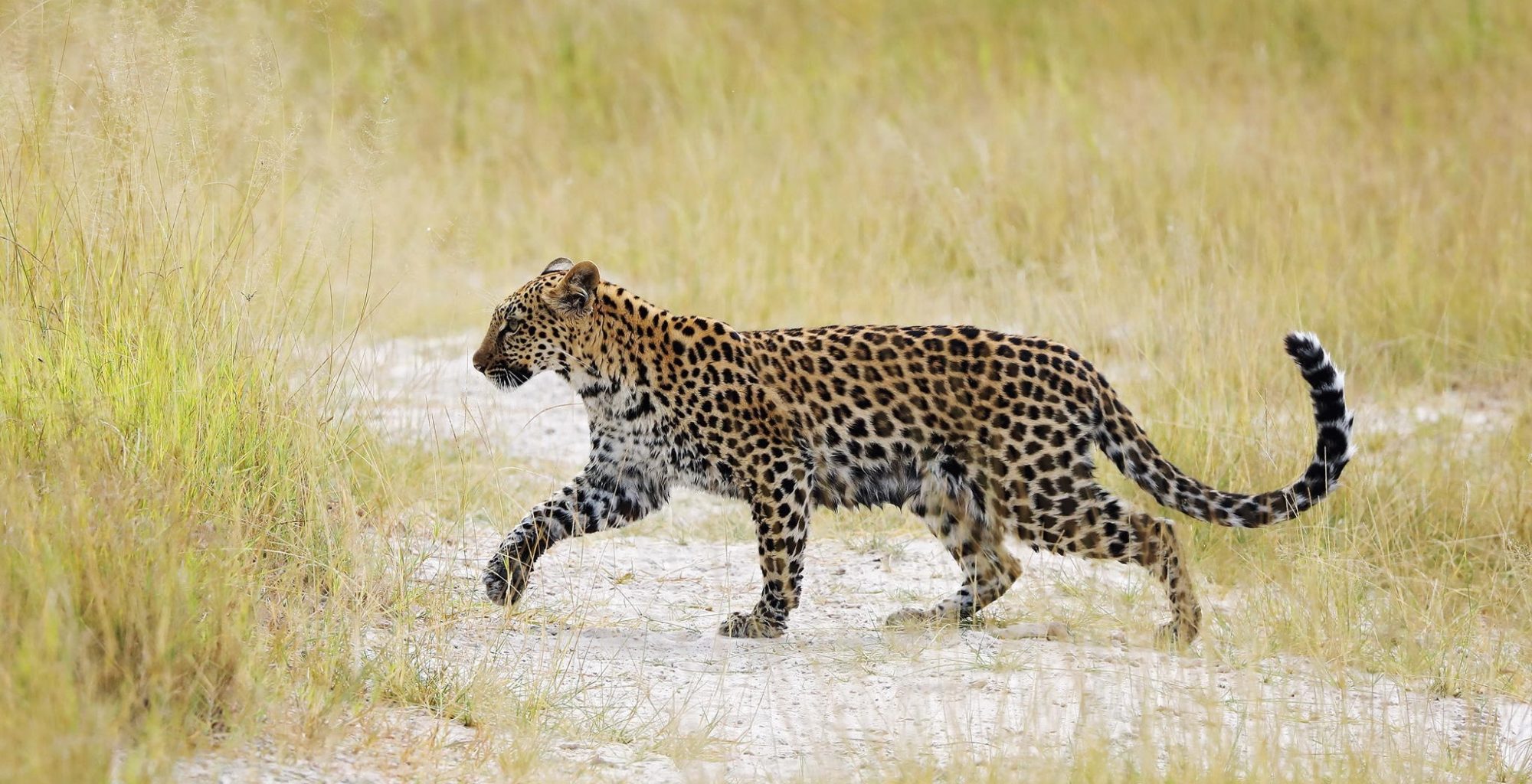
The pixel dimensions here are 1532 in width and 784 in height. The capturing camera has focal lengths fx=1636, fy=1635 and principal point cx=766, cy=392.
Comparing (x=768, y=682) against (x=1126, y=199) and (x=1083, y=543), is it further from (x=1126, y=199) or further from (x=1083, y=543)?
(x=1126, y=199)

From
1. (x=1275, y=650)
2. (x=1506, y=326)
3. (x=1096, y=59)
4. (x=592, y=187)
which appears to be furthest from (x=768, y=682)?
(x=1096, y=59)

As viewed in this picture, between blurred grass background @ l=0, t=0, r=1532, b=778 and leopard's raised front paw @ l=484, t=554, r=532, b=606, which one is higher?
blurred grass background @ l=0, t=0, r=1532, b=778

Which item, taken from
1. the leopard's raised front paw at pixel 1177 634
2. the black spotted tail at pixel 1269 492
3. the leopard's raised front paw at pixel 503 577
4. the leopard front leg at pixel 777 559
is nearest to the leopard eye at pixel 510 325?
the leopard's raised front paw at pixel 503 577

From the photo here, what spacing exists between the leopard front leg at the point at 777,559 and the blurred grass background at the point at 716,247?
1.32 m

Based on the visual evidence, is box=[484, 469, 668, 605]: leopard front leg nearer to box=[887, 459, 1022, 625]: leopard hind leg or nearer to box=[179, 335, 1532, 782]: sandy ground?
box=[179, 335, 1532, 782]: sandy ground

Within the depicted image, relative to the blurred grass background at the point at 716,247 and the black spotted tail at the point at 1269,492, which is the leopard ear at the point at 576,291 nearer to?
the blurred grass background at the point at 716,247

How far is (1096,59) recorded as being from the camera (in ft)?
43.4

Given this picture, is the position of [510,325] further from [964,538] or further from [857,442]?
[964,538]

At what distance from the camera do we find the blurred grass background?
430 centimetres

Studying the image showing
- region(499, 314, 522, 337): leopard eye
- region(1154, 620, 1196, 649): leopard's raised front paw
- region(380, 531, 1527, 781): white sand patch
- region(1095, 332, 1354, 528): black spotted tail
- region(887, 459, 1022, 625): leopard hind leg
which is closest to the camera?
region(380, 531, 1527, 781): white sand patch

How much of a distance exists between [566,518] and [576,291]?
0.79 m

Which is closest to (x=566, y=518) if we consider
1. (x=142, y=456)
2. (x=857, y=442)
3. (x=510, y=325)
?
(x=510, y=325)

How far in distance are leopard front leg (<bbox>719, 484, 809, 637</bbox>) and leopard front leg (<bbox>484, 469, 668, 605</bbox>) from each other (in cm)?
44

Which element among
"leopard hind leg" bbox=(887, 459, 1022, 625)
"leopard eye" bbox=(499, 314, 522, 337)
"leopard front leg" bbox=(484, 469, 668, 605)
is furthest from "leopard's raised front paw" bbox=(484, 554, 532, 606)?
"leopard hind leg" bbox=(887, 459, 1022, 625)
